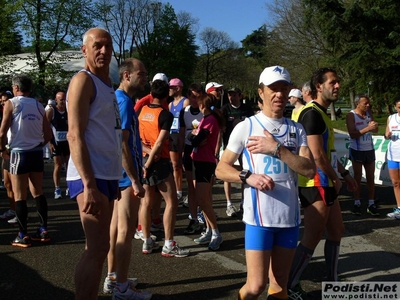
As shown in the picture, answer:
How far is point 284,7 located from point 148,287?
30976 mm

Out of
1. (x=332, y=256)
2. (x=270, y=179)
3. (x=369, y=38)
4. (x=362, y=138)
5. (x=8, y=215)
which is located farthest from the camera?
(x=369, y=38)

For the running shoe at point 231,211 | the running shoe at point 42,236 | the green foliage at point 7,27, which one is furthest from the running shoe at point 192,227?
the green foliage at point 7,27

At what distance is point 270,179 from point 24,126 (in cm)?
371

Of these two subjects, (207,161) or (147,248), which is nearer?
(147,248)

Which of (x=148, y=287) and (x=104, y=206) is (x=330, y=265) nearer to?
(x=148, y=287)

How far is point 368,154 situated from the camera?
7402 mm

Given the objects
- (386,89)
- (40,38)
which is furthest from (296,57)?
(40,38)

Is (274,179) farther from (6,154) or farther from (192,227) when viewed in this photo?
(6,154)

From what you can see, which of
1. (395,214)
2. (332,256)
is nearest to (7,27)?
(395,214)

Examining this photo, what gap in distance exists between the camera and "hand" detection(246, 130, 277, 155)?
2777mm

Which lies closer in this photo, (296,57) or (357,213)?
(357,213)

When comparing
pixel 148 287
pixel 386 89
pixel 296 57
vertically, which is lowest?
pixel 148 287

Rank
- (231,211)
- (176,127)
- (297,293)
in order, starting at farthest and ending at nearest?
(176,127)
(231,211)
(297,293)

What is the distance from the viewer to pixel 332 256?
408 cm
